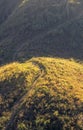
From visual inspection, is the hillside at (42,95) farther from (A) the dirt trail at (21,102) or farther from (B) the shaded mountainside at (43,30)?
(B) the shaded mountainside at (43,30)

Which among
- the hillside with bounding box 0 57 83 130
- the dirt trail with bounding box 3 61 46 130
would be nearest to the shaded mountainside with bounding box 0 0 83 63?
the hillside with bounding box 0 57 83 130

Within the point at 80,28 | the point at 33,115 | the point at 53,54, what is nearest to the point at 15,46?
the point at 53,54

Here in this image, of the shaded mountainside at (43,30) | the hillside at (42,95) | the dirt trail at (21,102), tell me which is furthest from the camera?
the shaded mountainside at (43,30)

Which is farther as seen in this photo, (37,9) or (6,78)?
(37,9)

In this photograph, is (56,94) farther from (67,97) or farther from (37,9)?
(37,9)

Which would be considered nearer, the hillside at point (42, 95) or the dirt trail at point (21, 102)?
the hillside at point (42, 95)

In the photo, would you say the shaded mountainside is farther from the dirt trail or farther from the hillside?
the dirt trail

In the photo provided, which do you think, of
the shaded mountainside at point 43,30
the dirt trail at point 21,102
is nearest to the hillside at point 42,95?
the dirt trail at point 21,102
